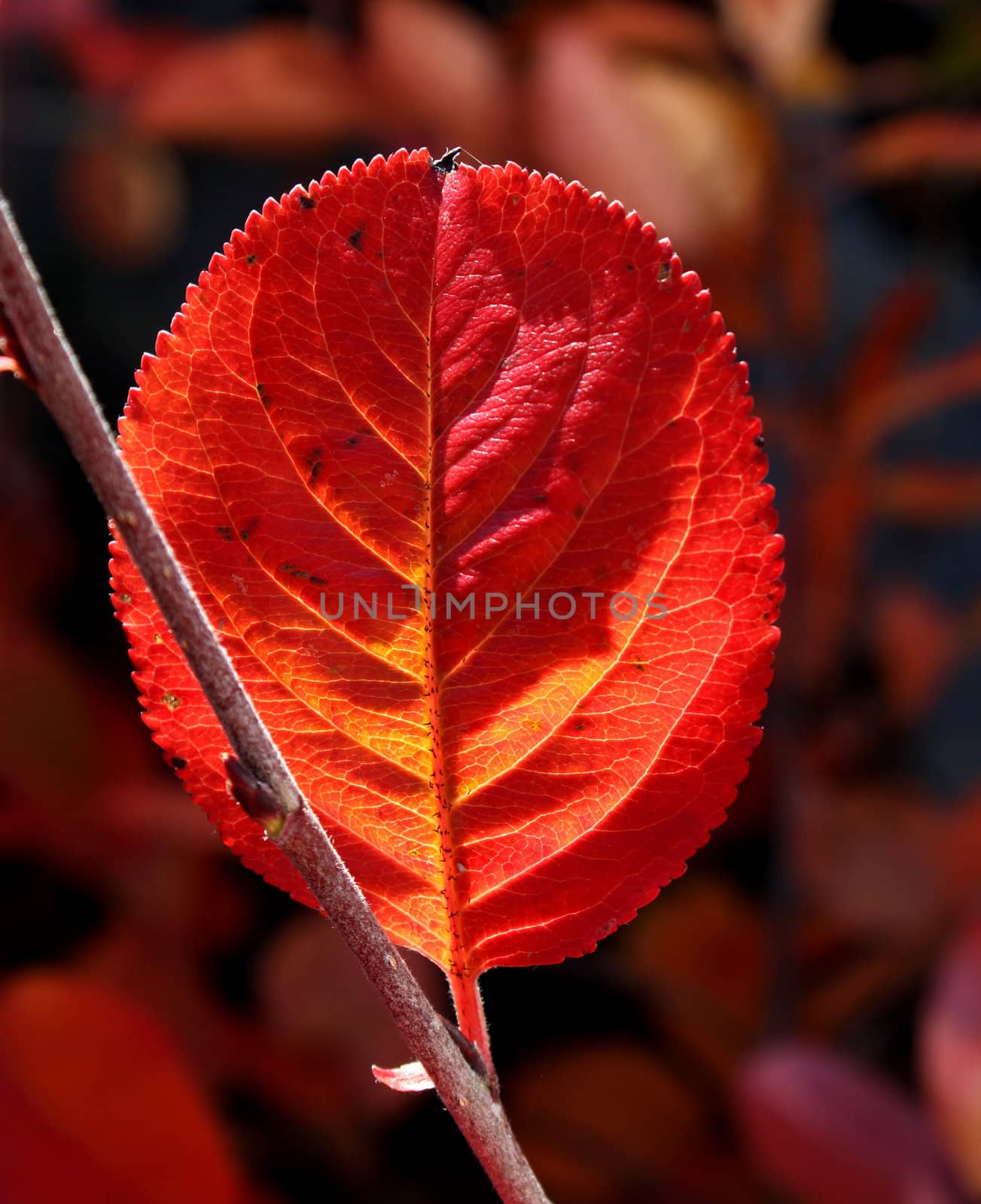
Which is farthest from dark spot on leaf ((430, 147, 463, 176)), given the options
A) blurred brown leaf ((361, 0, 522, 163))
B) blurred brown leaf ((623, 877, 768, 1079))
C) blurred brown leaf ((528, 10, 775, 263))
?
blurred brown leaf ((623, 877, 768, 1079))

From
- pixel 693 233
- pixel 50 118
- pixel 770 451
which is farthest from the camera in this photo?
pixel 50 118

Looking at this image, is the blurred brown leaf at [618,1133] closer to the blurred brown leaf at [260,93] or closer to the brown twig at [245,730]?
the brown twig at [245,730]

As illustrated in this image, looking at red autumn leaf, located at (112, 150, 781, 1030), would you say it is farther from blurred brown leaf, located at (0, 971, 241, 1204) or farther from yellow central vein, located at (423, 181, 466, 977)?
blurred brown leaf, located at (0, 971, 241, 1204)

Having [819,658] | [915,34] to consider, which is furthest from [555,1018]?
[915,34]

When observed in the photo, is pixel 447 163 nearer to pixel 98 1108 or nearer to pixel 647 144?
pixel 98 1108

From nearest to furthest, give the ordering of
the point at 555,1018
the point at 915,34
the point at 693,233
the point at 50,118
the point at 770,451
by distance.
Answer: the point at 693,233 → the point at 555,1018 → the point at 770,451 → the point at 915,34 → the point at 50,118

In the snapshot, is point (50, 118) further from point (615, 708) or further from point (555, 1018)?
point (615, 708)

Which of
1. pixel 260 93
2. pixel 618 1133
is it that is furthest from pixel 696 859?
pixel 260 93
